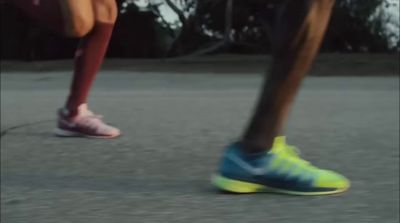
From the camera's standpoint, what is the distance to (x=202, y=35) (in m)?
23.0

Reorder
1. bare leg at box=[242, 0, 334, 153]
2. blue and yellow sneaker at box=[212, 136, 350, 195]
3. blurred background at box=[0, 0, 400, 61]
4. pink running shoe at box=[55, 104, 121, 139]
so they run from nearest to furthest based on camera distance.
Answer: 1. bare leg at box=[242, 0, 334, 153]
2. blue and yellow sneaker at box=[212, 136, 350, 195]
3. pink running shoe at box=[55, 104, 121, 139]
4. blurred background at box=[0, 0, 400, 61]

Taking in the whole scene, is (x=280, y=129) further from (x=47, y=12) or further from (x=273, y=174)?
(x=47, y=12)

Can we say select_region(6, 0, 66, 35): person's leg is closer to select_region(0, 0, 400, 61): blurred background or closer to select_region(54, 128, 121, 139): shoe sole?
select_region(54, 128, 121, 139): shoe sole

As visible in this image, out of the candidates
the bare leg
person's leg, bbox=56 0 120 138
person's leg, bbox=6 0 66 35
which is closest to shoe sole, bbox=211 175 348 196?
the bare leg

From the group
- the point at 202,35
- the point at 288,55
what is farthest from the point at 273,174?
the point at 202,35

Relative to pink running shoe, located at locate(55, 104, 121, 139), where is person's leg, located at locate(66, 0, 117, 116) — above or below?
above

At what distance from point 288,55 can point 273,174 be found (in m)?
0.46

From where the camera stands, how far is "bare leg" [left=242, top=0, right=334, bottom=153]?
2.96 m

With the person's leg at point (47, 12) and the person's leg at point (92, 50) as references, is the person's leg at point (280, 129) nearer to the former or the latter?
the person's leg at point (47, 12)

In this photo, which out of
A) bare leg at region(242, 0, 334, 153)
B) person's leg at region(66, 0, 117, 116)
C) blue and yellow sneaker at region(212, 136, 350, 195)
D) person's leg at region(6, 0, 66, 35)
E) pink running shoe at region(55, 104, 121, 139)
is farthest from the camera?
pink running shoe at region(55, 104, 121, 139)

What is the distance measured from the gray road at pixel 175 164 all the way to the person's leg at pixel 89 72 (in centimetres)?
9

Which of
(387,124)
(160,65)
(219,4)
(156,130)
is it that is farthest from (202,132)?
(219,4)

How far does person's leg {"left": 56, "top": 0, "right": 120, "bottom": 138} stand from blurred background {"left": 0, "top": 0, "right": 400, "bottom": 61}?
16.4m

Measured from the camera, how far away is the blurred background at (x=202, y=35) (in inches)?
860
